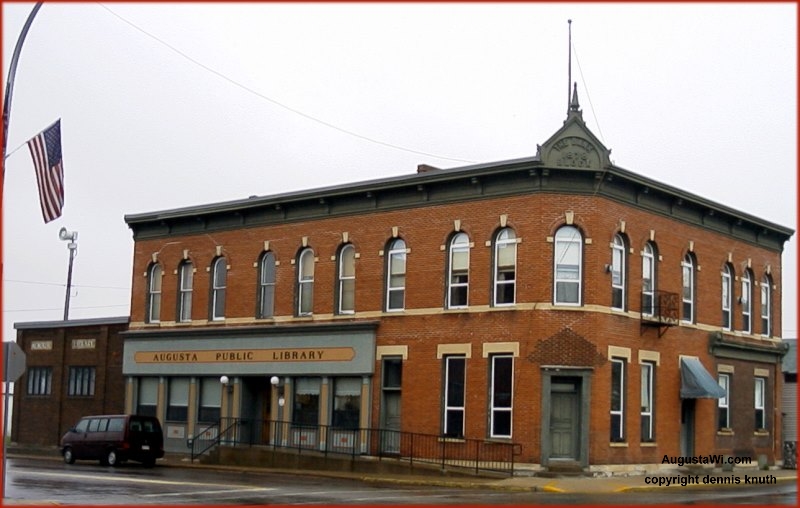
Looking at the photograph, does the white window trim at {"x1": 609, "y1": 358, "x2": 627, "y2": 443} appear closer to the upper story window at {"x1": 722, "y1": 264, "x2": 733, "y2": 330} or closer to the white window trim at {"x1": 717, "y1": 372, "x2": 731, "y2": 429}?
the white window trim at {"x1": 717, "y1": 372, "x2": 731, "y2": 429}

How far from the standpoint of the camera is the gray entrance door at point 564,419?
31.9 m

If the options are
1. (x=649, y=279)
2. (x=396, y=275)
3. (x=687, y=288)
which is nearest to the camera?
(x=649, y=279)

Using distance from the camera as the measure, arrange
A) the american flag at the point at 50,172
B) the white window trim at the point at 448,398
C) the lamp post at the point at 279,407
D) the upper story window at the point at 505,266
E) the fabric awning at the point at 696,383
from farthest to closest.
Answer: the lamp post at the point at 279,407
the fabric awning at the point at 696,383
the white window trim at the point at 448,398
the upper story window at the point at 505,266
the american flag at the point at 50,172

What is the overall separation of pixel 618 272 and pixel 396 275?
23.5 ft

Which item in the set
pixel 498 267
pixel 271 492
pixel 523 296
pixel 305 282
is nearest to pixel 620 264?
pixel 523 296

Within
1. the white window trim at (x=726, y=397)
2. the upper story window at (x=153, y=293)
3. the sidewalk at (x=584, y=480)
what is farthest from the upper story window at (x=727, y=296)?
the upper story window at (x=153, y=293)

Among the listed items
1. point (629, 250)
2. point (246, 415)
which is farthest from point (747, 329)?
point (246, 415)

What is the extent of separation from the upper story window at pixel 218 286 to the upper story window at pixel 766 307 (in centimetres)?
1996

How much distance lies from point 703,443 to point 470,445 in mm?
8863

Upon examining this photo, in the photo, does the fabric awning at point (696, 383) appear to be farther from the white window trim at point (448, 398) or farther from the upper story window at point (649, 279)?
the white window trim at point (448, 398)

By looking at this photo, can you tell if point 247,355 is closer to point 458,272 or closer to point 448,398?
point 448,398

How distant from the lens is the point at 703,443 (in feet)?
120

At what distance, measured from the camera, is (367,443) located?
35.5m

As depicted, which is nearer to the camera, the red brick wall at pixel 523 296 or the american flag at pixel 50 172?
the american flag at pixel 50 172
